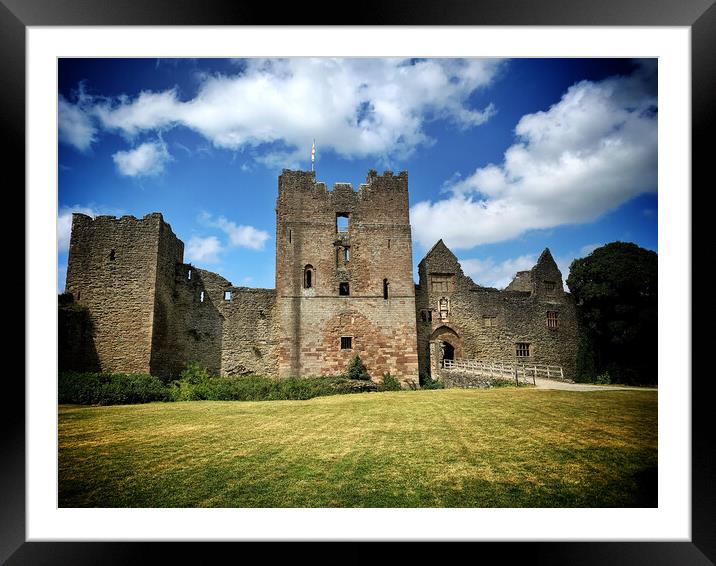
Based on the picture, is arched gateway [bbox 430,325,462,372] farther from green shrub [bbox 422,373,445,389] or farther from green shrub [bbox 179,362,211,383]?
green shrub [bbox 179,362,211,383]

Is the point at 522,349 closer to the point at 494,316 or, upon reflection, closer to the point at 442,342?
the point at 494,316

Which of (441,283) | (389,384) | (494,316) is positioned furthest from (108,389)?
(494,316)

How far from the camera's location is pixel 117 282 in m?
16.2

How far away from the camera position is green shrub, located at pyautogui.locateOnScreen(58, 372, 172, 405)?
40.8 ft

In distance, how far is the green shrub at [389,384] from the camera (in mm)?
18870

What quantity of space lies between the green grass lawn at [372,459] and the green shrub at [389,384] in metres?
8.66

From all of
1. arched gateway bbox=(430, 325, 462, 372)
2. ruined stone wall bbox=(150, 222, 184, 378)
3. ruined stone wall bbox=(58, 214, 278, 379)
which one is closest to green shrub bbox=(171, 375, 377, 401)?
ruined stone wall bbox=(150, 222, 184, 378)

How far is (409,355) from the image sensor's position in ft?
66.1

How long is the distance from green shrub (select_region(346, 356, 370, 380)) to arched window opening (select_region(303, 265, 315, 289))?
14.9 feet

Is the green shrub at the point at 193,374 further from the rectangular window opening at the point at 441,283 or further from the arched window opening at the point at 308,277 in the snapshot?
the rectangular window opening at the point at 441,283

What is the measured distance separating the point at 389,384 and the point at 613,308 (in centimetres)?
1296
